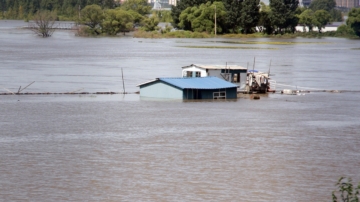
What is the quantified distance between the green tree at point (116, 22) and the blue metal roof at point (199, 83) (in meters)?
40.4

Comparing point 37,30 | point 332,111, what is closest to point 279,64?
point 332,111

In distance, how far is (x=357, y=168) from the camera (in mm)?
12961

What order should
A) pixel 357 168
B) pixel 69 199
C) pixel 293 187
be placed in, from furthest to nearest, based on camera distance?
pixel 357 168 → pixel 293 187 → pixel 69 199

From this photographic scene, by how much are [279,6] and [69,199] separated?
165ft

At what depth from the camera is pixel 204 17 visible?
60.0m

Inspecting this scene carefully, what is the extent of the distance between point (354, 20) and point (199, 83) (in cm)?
4564

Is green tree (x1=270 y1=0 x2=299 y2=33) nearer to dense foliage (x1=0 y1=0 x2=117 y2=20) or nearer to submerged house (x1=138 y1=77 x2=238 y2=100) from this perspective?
dense foliage (x1=0 y1=0 x2=117 y2=20)

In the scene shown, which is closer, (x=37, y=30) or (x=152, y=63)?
(x=152, y=63)

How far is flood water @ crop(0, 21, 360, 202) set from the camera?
11398 mm

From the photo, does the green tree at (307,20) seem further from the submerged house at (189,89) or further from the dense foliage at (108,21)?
the submerged house at (189,89)

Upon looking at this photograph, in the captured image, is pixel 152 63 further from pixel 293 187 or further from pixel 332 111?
pixel 293 187

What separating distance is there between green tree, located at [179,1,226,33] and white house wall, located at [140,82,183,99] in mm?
38799

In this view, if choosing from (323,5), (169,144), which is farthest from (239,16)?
(169,144)

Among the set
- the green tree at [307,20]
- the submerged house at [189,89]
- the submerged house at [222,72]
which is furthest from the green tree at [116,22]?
the submerged house at [189,89]
